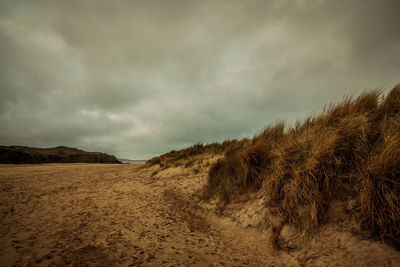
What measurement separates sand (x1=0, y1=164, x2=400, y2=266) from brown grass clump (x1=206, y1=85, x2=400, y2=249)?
0.35 meters

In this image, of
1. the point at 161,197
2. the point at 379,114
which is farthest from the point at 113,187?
the point at 379,114

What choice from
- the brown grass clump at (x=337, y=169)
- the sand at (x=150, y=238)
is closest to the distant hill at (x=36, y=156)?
the sand at (x=150, y=238)

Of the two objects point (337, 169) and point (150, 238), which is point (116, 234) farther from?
point (337, 169)

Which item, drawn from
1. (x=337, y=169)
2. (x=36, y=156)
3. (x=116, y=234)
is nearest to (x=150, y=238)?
(x=116, y=234)

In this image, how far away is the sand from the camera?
7.06 feet

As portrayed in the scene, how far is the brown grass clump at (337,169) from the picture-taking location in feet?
7.56

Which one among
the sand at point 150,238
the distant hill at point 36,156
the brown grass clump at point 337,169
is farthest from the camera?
the distant hill at point 36,156

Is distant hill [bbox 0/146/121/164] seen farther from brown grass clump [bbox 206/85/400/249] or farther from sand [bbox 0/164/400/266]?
brown grass clump [bbox 206/85/400/249]

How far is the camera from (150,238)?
281 centimetres

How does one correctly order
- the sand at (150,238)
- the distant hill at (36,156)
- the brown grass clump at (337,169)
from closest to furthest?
the sand at (150,238) → the brown grass clump at (337,169) → the distant hill at (36,156)

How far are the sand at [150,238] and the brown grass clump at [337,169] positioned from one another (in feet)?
1.13

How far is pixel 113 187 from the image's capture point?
19.9 ft

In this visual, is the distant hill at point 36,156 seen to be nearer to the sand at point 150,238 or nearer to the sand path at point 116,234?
the sand path at point 116,234

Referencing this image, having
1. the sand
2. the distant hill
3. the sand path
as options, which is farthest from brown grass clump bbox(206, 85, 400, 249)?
the distant hill
